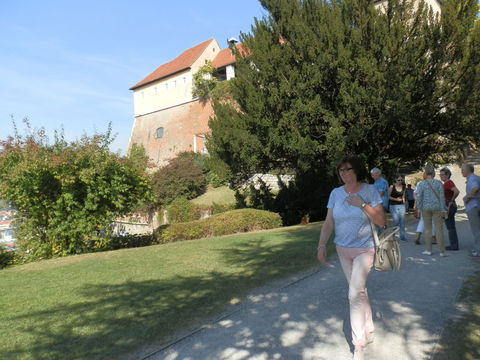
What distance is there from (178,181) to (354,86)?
2138 centimetres

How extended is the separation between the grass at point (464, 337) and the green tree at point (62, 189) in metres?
10.3

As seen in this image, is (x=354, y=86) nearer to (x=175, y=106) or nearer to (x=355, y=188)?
(x=355, y=188)

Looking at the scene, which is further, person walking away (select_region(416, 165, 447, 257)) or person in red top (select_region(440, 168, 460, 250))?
person in red top (select_region(440, 168, 460, 250))

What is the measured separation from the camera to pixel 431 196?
25.3 ft

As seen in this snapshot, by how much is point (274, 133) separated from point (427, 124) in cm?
594

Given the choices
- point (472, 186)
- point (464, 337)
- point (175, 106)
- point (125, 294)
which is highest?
point (175, 106)

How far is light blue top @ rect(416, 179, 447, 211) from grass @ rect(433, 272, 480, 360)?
2.94m

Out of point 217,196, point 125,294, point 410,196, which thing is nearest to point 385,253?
point 125,294

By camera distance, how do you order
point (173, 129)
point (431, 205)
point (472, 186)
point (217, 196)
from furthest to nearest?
point (173, 129)
point (217, 196)
point (431, 205)
point (472, 186)

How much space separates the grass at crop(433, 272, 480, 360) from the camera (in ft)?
11.6

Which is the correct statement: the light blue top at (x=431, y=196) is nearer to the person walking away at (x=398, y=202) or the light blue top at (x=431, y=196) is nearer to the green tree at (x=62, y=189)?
the person walking away at (x=398, y=202)

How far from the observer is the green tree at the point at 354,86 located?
50.9 ft

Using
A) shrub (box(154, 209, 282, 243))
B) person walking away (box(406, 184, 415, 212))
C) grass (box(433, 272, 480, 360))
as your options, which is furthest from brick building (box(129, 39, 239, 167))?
grass (box(433, 272, 480, 360))

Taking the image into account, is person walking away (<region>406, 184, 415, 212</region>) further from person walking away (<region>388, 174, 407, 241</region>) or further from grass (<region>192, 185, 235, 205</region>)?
grass (<region>192, 185, 235, 205</region>)
